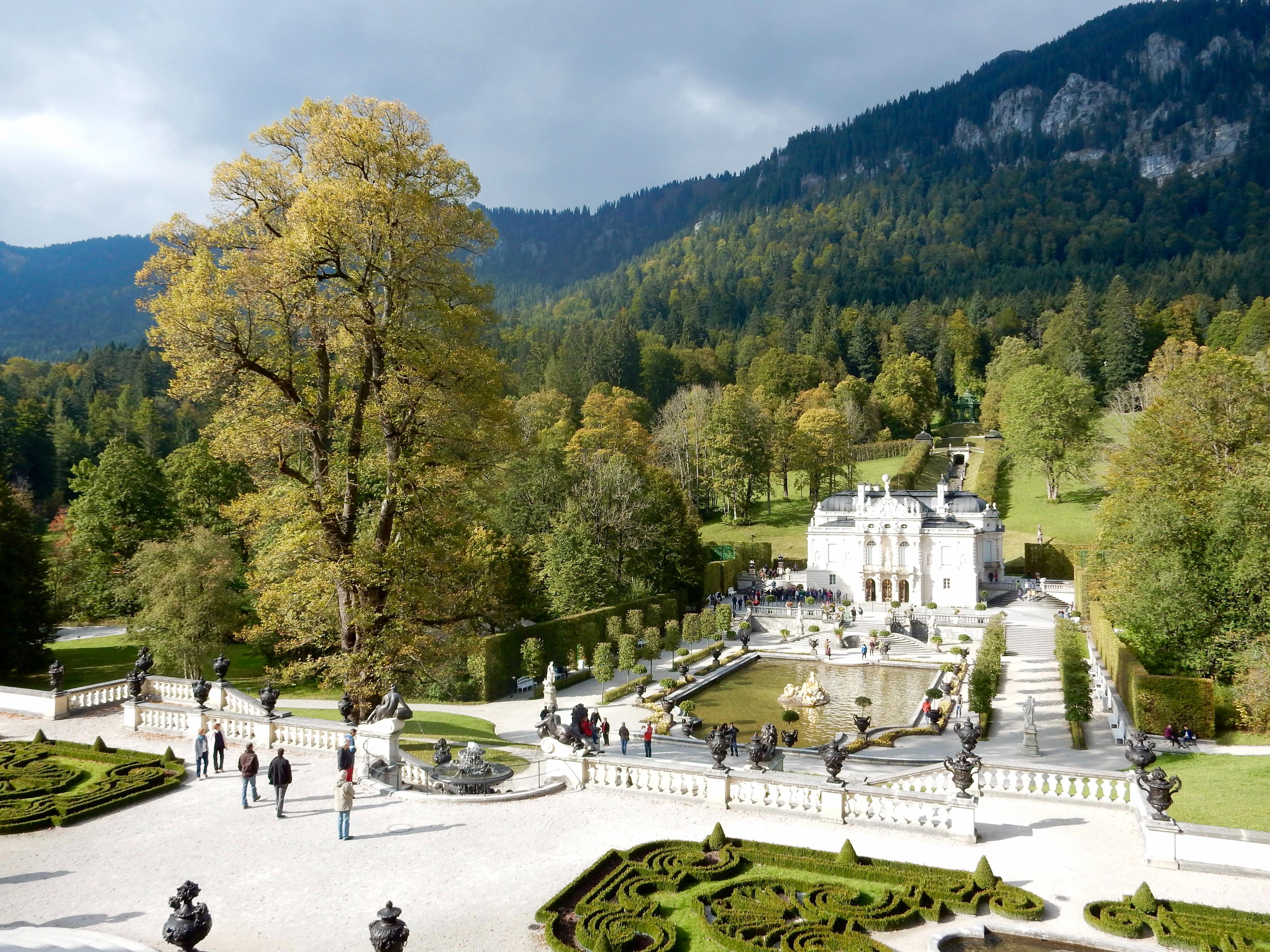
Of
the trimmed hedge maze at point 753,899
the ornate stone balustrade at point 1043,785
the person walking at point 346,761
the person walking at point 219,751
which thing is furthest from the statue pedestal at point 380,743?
the ornate stone balustrade at point 1043,785

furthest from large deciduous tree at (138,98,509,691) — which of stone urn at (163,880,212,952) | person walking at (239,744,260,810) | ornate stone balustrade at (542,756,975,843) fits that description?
stone urn at (163,880,212,952)

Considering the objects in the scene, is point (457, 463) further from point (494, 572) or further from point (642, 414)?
point (642, 414)

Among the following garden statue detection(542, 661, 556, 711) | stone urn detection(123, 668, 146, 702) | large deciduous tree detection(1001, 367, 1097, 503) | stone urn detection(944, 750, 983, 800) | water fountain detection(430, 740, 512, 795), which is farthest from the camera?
large deciduous tree detection(1001, 367, 1097, 503)

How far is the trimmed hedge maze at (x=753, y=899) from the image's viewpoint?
37.1ft

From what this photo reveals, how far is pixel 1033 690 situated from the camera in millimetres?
36375

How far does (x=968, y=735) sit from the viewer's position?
53.3 feet

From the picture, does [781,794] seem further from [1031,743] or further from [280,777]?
[1031,743]

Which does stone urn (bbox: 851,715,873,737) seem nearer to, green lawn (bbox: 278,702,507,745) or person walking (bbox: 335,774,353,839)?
green lawn (bbox: 278,702,507,745)

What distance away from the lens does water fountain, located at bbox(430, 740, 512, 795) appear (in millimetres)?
18484

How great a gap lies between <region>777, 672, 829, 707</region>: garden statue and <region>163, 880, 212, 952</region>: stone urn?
2876 cm

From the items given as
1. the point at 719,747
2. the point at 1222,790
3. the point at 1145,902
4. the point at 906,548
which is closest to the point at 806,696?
the point at 1222,790

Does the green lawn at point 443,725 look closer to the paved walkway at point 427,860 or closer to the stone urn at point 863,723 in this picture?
the paved walkway at point 427,860

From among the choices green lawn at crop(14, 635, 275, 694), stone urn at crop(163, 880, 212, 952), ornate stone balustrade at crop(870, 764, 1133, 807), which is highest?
stone urn at crop(163, 880, 212, 952)

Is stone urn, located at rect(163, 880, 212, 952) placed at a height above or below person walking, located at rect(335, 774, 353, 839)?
above
